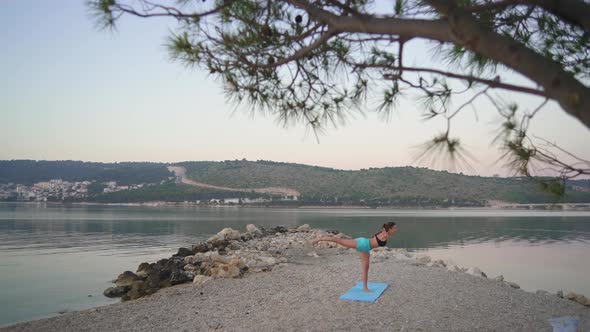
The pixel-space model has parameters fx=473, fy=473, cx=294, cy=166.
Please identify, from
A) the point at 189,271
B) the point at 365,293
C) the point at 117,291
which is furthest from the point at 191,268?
the point at 365,293

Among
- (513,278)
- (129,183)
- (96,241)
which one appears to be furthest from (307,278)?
(129,183)

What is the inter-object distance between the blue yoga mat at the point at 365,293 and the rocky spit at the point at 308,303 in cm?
12

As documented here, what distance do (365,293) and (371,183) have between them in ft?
260

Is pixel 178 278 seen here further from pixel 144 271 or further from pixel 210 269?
pixel 144 271

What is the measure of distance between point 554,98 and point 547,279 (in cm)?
1253

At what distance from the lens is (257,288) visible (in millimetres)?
7941

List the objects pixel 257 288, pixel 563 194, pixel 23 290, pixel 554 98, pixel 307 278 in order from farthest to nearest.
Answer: pixel 23 290, pixel 307 278, pixel 257 288, pixel 563 194, pixel 554 98

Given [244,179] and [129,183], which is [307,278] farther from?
[129,183]

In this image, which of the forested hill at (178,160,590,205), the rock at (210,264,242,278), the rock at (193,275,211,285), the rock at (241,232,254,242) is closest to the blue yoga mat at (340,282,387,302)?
the rock at (210,264,242,278)

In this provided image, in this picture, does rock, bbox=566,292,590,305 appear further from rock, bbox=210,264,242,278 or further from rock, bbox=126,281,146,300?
rock, bbox=126,281,146,300

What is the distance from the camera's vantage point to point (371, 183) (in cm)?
8512

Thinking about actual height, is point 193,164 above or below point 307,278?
above

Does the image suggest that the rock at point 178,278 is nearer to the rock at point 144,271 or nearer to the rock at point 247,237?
the rock at point 144,271

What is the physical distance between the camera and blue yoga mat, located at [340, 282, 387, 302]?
662 cm
